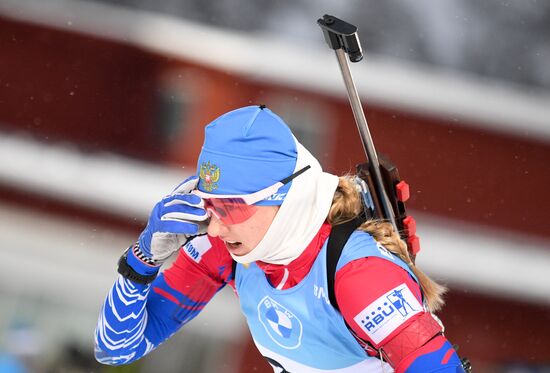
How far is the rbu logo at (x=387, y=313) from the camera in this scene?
177cm

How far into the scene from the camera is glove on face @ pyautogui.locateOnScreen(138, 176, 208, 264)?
1875 mm

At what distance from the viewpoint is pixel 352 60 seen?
2.10 meters

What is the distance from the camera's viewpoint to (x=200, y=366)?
177 inches

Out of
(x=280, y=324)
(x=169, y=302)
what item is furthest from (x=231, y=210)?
(x=169, y=302)

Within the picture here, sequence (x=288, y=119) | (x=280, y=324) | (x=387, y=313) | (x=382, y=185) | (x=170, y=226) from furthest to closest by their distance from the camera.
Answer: (x=288, y=119) < (x=382, y=185) < (x=280, y=324) < (x=170, y=226) < (x=387, y=313)

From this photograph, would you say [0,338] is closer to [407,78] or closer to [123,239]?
[123,239]

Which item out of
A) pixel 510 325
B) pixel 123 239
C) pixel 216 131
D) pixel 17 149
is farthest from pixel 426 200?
pixel 216 131

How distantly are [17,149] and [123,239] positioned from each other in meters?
0.80

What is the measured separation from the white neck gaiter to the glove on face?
148 mm

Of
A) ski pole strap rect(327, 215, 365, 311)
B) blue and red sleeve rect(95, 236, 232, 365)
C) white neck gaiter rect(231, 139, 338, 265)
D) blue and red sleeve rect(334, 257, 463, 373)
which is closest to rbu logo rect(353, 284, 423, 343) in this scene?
blue and red sleeve rect(334, 257, 463, 373)

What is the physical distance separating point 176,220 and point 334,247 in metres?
0.37

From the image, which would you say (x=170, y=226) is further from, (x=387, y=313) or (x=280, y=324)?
(x=387, y=313)

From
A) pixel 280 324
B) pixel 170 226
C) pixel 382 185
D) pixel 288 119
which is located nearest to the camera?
pixel 170 226

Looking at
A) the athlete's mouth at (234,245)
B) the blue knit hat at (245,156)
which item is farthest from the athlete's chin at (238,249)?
the blue knit hat at (245,156)
